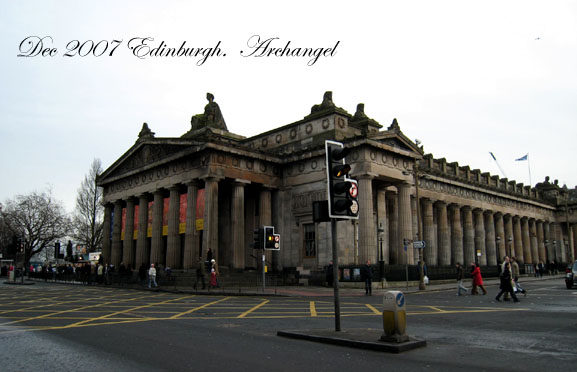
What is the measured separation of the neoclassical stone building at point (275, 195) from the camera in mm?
35969

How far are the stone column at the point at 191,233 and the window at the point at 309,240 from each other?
8.92 metres

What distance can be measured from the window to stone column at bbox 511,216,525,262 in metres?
36.9

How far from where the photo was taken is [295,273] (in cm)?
3734

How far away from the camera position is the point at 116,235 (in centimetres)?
4900

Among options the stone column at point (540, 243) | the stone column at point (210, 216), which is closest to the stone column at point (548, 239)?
the stone column at point (540, 243)

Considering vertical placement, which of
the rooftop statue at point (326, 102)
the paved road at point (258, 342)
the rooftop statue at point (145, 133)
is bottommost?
the paved road at point (258, 342)

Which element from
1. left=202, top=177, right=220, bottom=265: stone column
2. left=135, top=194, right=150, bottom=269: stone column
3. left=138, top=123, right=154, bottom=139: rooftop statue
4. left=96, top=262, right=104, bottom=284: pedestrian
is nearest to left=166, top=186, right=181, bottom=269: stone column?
left=202, top=177, right=220, bottom=265: stone column

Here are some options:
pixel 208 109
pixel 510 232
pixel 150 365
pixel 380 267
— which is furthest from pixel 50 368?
pixel 510 232

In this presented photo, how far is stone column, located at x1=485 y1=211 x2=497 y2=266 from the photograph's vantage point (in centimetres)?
5806

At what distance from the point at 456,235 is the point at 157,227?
31897 mm

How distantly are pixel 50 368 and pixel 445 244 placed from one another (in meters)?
47.1

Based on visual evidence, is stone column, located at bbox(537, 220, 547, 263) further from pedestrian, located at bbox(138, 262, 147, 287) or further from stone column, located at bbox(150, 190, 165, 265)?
pedestrian, located at bbox(138, 262, 147, 287)

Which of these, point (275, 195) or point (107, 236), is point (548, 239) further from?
point (107, 236)

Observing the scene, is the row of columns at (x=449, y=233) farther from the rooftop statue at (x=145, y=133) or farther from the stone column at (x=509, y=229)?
the rooftop statue at (x=145, y=133)
